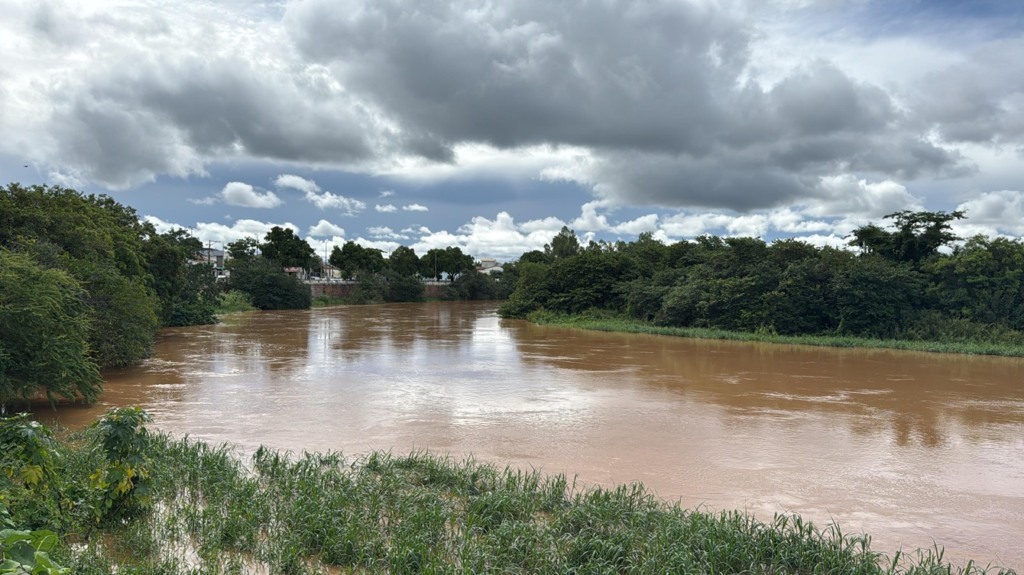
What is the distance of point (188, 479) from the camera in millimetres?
6719

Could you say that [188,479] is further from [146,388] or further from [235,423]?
[146,388]

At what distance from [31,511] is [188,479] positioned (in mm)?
2182

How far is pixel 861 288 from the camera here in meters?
26.4

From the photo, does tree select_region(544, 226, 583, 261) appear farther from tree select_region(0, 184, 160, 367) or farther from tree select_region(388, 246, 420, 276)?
tree select_region(0, 184, 160, 367)

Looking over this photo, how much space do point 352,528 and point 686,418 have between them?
7811 millimetres

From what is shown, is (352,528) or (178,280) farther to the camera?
(178,280)

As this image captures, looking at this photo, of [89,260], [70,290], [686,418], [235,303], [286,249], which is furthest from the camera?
[286,249]

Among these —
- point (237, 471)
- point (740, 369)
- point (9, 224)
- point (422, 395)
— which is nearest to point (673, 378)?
point (740, 369)

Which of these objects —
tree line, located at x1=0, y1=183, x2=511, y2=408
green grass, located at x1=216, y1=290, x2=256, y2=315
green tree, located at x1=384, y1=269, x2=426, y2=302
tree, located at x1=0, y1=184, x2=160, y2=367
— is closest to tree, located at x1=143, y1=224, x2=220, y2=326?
tree line, located at x1=0, y1=183, x2=511, y2=408

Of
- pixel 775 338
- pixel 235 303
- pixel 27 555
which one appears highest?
pixel 235 303

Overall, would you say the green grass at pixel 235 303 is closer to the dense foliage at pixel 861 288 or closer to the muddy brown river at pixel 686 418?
the muddy brown river at pixel 686 418

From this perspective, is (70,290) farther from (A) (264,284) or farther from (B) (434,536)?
(A) (264,284)

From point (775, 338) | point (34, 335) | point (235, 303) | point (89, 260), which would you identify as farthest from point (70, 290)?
point (235, 303)

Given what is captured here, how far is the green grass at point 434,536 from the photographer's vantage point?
15.7 ft
